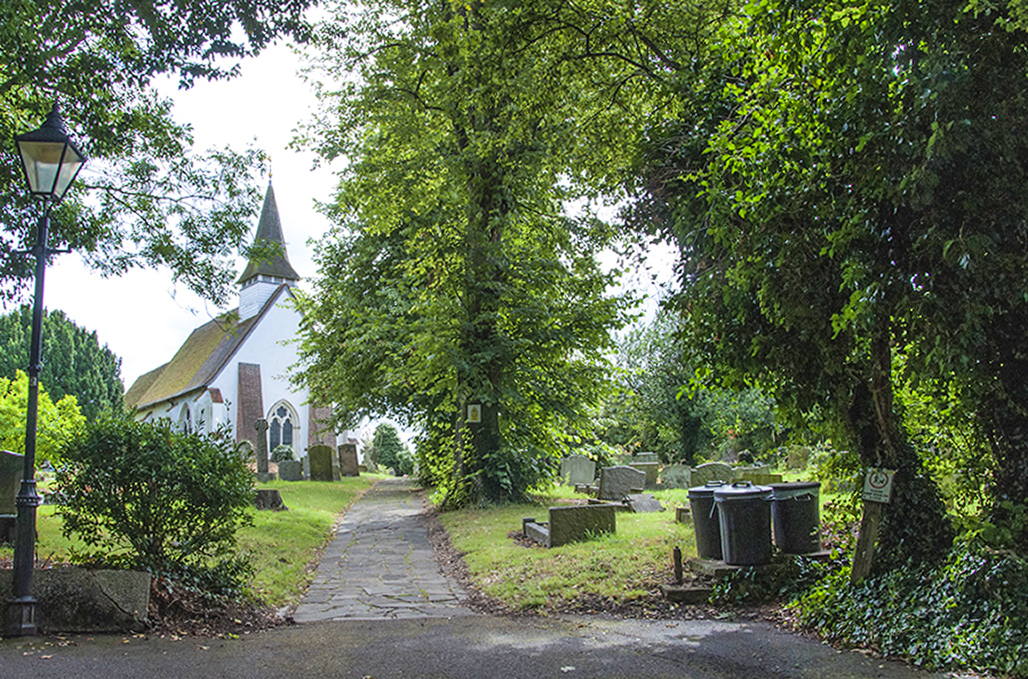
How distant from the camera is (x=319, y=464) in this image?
2789 cm

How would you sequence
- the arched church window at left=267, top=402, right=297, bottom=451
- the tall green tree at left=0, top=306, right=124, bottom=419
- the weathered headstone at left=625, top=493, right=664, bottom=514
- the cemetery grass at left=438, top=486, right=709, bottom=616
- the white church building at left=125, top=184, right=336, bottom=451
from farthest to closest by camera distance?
the tall green tree at left=0, top=306, right=124, bottom=419
the arched church window at left=267, top=402, right=297, bottom=451
the white church building at left=125, top=184, right=336, bottom=451
the weathered headstone at left=625, top=493, right=664, bottom=514
the cemetery grass at left=438, top=486, right=709, bottom=616

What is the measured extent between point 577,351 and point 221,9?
1016 cm

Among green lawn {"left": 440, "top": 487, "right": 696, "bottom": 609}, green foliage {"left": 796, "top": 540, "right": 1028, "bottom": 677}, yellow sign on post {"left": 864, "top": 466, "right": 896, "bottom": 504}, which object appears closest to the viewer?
green foliage {"left": 796, "top": 540, "right": 1028, "bottom": 677}

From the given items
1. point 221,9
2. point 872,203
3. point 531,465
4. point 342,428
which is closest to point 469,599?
point 872,203

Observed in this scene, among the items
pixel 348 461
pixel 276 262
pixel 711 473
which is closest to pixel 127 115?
pixel 711 473

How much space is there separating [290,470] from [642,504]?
16452mm

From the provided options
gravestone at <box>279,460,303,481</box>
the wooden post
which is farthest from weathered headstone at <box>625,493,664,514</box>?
gravestone at <box>279,460,303,481</box>

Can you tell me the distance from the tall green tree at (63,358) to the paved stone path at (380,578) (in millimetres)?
34403

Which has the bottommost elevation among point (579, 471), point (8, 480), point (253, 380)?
point (579, 471)

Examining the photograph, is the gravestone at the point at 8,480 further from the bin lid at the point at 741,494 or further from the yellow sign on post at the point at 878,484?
the yellow sign on post at the point at 878,484

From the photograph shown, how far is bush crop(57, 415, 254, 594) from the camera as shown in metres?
6.78

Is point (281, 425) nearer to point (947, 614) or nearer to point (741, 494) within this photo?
point (741, 494)

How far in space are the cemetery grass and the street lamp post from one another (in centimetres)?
426

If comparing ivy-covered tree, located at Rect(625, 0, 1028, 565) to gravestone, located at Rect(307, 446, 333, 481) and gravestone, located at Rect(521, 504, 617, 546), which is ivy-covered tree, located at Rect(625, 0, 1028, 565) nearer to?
gravestone, located at Rect(521, 504, 617, 546)
